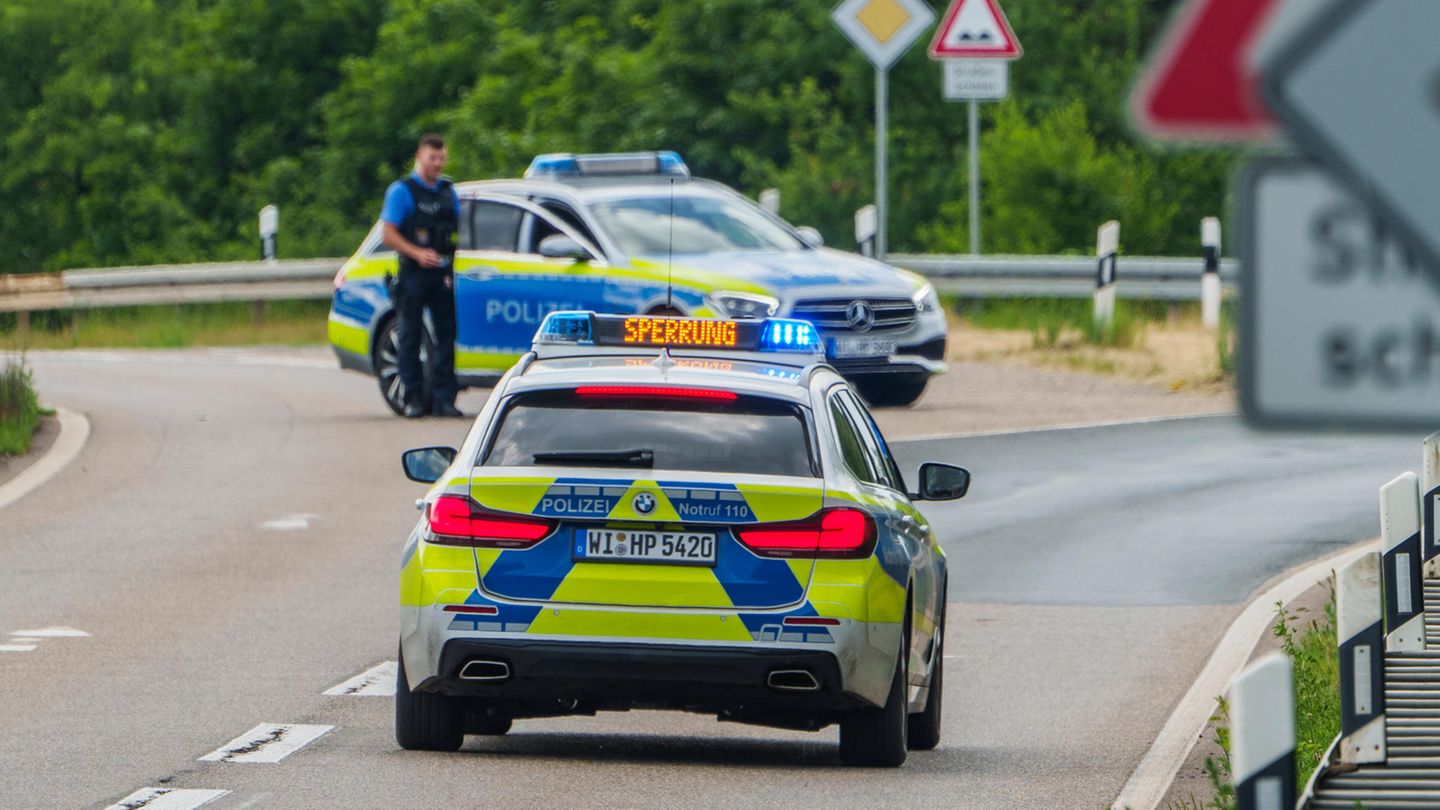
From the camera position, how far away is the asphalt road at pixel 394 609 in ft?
30.7

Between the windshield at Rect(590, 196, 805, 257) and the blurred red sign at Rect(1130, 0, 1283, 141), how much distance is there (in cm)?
1662

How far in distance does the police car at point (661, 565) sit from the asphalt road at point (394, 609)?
30cm

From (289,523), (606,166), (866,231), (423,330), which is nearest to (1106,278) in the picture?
(866,231)

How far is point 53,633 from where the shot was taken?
41.0ft

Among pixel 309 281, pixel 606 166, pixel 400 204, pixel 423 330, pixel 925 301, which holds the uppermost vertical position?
pixel 606 166

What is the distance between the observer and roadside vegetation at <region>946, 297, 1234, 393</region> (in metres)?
24.4

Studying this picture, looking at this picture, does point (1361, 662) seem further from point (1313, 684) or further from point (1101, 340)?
point (1101, 340)

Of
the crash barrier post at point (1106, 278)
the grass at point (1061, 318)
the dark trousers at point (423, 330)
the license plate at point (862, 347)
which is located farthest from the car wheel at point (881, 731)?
the crash barrier post at point (1106, 278)

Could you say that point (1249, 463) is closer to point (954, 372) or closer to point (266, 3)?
point (954, 372)

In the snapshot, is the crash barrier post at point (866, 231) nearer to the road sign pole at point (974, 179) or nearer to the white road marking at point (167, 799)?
the road sign pole at point (974, 179)

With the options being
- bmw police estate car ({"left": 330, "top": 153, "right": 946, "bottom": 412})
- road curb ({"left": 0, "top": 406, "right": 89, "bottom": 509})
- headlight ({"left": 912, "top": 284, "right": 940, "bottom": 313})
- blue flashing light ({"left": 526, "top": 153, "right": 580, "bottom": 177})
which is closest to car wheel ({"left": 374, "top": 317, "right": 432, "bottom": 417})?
bmw police estate car ({"left": 330, "top": 153, "right": 946, "bottom": 412})

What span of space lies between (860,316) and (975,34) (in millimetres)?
7227

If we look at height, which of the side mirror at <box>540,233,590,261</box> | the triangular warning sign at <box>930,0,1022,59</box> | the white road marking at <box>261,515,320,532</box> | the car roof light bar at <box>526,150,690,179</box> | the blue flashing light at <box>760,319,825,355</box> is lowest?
the white road marking at <box>261,515,320,532</box>

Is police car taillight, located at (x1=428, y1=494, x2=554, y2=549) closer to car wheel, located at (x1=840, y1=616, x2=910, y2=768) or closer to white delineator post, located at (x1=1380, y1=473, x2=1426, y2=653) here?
car wheel, located at (x1=840, y1=616, x2=910, y2=768)
